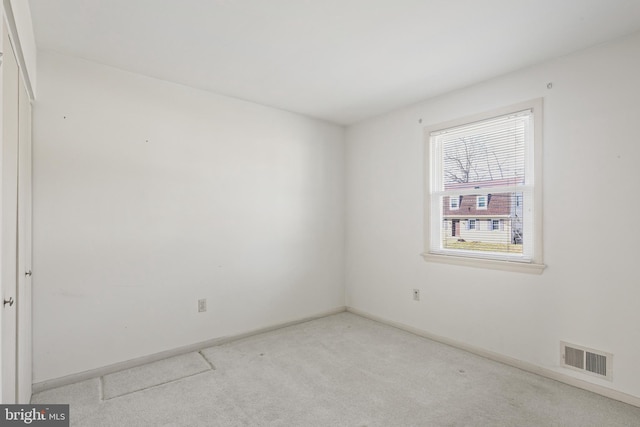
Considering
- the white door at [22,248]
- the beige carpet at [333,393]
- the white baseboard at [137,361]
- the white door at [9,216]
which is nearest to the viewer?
the white door at [9,216]

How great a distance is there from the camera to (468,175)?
309 centimetres

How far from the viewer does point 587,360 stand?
233cm

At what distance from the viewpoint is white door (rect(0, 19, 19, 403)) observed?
1.33 meters

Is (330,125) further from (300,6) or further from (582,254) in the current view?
(582,254)

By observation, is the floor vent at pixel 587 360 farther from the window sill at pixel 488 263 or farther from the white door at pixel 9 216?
the white door at pixel 9 216

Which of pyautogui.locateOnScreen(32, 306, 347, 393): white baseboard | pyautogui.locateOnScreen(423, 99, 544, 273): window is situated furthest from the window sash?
pyautogui.locateOnScreen(32, 306, 347, 393): white baseboard

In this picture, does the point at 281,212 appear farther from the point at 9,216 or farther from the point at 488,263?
the point at 9,216

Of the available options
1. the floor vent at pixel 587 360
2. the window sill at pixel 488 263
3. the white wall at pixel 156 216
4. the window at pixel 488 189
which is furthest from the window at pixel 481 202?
the white wall at pixel 156 216

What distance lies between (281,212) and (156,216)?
4.34ft

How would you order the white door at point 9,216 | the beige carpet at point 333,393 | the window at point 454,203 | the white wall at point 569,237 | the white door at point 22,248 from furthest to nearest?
the window at point 454,203
the white wall at point 569,237
the beige carpet at point 333,393
the white door at point 22,248
the white door at point 9,216

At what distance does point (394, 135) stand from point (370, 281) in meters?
1.77

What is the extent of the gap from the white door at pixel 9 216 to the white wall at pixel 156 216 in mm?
867

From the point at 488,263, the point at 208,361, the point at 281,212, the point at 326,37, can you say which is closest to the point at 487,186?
the point at 488,263

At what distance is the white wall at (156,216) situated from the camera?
2.40m
